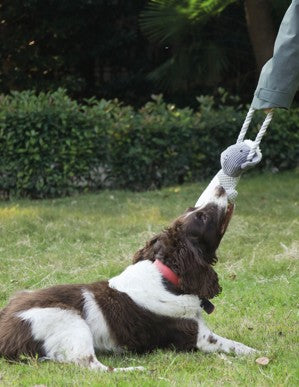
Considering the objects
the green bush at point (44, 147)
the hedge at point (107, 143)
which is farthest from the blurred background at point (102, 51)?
the green bush at point (44, 147)

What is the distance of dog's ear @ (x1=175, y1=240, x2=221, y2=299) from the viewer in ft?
13.9

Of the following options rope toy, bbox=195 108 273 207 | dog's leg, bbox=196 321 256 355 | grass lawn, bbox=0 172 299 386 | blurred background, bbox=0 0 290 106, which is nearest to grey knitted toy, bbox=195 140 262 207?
rope toy, bbox=195 108 273 207

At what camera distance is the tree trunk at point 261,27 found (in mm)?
13409

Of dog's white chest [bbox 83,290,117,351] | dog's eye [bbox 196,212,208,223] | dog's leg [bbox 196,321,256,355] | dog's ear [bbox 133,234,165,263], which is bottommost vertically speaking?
dog's leg [bbox 196,321,256,355]

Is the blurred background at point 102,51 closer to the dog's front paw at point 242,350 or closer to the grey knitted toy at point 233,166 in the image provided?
the grey knitted toy at point 233,166

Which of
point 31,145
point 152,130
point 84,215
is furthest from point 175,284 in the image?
point 152,130

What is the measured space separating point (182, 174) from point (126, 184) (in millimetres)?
1046

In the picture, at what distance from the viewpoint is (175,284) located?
4.31 metres

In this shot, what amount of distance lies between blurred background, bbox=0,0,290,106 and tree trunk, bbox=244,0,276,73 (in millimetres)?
888

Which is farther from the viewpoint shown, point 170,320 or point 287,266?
point 287,266

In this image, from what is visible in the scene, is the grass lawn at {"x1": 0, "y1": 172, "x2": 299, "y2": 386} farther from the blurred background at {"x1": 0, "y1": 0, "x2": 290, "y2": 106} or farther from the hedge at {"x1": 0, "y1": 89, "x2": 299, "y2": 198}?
the blurred background at {"x1": 0, "y1": 0, "x2": 290, "y2": 106}

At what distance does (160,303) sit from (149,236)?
11.3 feet

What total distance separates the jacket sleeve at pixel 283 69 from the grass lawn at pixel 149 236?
55.3 inches

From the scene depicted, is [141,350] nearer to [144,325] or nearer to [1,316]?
[144,325]
